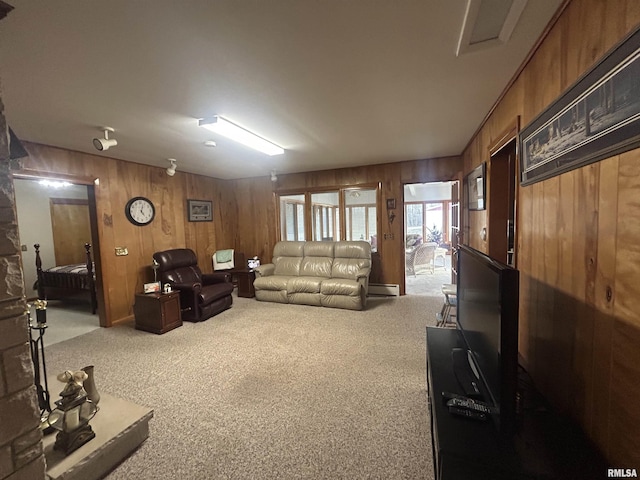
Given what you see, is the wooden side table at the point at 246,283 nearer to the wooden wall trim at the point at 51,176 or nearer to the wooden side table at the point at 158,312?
the wooden side table at the point at 158,312

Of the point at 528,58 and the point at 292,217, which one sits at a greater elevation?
the point at 528,58

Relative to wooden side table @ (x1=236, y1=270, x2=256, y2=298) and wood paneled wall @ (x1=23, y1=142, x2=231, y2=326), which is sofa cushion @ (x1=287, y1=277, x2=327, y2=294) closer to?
wooden side table @ (x1=236, y1=270, x2=256, y2=298)

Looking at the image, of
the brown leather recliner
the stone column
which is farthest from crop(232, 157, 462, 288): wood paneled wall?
the stone column

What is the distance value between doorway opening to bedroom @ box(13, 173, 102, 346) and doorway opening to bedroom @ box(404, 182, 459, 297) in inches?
254

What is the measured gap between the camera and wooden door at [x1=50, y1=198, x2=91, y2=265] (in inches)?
230

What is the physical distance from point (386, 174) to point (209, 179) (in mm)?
3629

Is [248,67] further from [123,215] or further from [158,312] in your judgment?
[123,215]

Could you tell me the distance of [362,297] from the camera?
4.20 m

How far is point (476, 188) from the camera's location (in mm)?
3066

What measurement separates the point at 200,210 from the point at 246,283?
1.78 meters

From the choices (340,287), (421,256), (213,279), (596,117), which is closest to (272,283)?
(213,279)

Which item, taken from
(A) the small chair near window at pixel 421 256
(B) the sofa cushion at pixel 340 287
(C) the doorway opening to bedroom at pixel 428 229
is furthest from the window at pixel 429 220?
(B) the sofa cushion at pixel 340 287

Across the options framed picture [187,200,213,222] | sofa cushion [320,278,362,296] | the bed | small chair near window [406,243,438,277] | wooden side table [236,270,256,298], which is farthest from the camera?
small chair near window [406,243,438,277]

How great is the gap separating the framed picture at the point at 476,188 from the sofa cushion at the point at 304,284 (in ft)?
8.13
